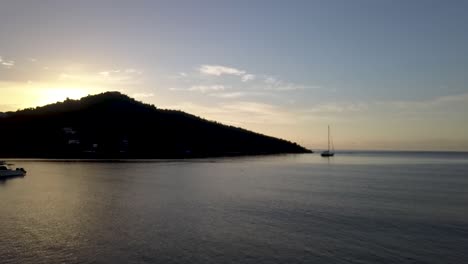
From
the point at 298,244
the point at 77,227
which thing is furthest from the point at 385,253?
the point at 77,227

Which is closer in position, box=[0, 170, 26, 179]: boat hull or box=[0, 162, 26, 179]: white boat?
box=[0, 170, 26, 179]: boat hull

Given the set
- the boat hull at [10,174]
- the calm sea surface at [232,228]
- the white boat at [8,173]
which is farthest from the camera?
the white boat at [8,173]

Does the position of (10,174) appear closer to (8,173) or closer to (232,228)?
(8,173)

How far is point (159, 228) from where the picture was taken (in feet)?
117

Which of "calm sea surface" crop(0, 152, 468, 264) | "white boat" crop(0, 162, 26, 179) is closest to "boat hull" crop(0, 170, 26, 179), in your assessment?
"white boat" crop(0, 162, 26, 179)

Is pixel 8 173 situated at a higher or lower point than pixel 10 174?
higher

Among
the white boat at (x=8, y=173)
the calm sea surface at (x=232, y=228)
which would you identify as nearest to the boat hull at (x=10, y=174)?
the white boat at (x=8, y=173)

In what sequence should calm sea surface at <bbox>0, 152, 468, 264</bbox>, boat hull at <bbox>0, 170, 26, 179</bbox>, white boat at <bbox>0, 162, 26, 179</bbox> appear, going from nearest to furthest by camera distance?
calm sea surface at <bbox>0, 152, 468, 264</bbox> < boat hull at <bbox>0, 170, 26, 179</bbox> < white boat at <bbox>0, 162, 26, 179</bbox>

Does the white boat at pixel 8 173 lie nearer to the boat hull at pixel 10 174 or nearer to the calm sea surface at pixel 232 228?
the boat hull at pixel 10 174

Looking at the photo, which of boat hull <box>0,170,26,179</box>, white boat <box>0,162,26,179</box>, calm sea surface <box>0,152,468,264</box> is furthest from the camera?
white boat <box>0,162,26,179</box>

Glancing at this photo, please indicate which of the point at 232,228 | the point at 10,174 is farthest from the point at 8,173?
the point at 232,228

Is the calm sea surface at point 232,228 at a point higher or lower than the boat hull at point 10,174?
lower

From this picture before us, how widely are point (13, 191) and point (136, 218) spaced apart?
119ft

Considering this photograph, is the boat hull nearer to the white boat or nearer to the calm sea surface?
the white boat
